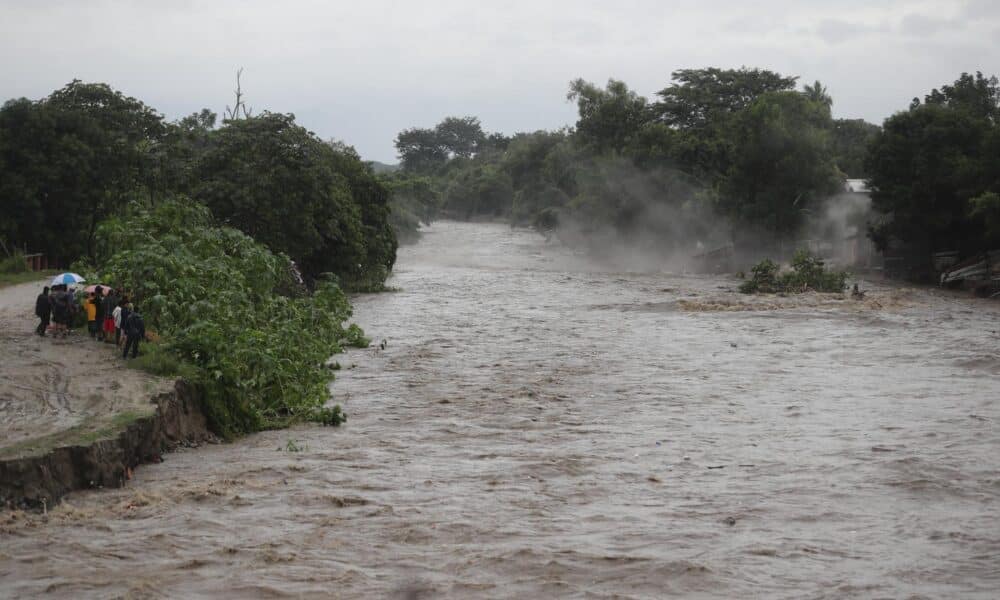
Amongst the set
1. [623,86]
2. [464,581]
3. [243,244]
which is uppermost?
[623,86]

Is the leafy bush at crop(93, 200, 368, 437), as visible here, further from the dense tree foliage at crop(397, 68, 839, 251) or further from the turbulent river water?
the dense tree foliage at crop(397, 68, 839, 251)

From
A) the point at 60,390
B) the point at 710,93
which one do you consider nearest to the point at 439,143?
the point at 710,93

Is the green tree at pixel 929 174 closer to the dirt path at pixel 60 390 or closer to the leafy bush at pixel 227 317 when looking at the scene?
the leafy bush at pixel 227 317

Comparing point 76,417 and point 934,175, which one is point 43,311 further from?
point 934,175

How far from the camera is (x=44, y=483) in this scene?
33.5ft

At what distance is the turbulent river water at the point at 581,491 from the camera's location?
8555mm

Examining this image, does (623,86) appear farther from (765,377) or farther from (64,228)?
(765,377)

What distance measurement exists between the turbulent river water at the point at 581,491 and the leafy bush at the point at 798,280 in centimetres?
1493

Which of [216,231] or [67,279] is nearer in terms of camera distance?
[67,279]

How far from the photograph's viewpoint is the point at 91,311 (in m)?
17.3

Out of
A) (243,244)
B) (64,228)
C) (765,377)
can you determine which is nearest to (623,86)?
(64,228)

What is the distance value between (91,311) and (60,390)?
4.18 metres

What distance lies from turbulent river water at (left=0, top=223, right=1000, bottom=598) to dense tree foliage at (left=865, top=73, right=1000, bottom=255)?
57.4 feet

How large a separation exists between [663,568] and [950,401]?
948 cm
